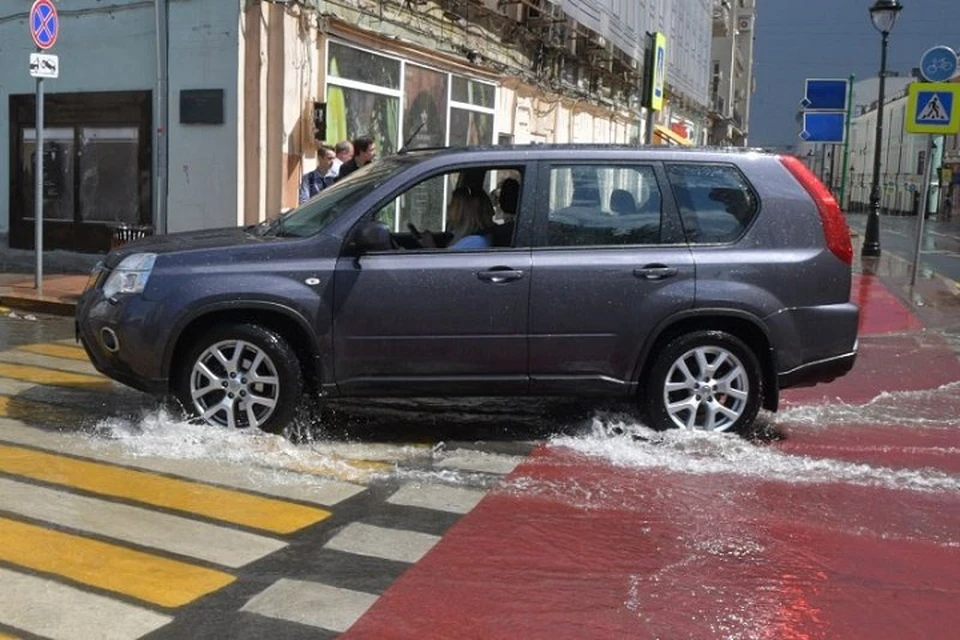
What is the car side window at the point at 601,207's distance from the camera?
5980 mm

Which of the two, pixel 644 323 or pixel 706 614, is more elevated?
pixel 644 323

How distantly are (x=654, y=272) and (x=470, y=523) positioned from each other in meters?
2.04

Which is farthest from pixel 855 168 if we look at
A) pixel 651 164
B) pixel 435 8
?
pixel 651 164

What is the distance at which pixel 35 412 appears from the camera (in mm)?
6500

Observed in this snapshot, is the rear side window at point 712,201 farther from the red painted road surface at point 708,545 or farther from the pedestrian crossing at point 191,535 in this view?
the pedestrian crossing at point 191,535

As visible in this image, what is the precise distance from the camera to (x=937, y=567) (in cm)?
432

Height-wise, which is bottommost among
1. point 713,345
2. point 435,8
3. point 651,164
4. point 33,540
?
point 33,540

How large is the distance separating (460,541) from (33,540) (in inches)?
74.2

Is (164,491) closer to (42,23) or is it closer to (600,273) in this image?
(600,273)

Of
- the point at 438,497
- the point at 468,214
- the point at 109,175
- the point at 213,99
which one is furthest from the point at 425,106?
the point at 438,497

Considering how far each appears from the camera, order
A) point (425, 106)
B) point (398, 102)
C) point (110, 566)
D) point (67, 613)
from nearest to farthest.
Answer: point (67, 613) → point (110, 566) → point (398, 102) → point (425, 106)

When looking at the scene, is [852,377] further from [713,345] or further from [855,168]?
[855,168]

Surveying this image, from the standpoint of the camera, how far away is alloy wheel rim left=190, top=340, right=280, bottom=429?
18.9 feet

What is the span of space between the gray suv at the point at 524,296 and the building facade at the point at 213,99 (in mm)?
5101
